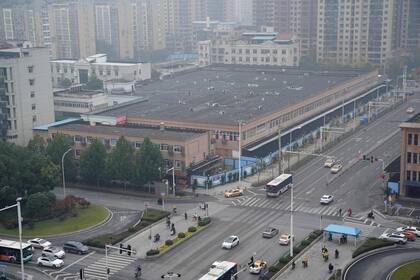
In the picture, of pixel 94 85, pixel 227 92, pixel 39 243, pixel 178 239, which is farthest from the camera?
pixel 94 85

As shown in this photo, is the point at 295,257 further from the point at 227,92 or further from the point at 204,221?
the point at 227,92

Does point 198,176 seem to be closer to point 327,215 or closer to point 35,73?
point 327,215

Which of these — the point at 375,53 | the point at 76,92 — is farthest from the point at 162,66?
the point at 76,92

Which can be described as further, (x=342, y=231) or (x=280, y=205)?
(x=280, y=205)

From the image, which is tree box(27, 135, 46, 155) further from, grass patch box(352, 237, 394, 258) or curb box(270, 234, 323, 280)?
grass patch box(352, 237, 394, 258)

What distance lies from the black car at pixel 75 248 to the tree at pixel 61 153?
891 inches

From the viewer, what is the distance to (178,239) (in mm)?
62688

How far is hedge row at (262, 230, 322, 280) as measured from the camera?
176 ft

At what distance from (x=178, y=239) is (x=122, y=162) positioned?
18.7 meters

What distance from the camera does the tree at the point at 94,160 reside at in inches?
3157

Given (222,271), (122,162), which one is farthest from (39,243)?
(222,271)

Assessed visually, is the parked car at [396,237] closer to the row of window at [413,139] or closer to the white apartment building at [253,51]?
the row of window at [413,139]

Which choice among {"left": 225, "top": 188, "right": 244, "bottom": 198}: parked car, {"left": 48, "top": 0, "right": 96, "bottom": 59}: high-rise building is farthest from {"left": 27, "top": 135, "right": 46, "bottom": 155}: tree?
{"left": 48, "top": 0, "right": 96, "bottom": 59}: high-rise building

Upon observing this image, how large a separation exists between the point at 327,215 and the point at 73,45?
474ft
